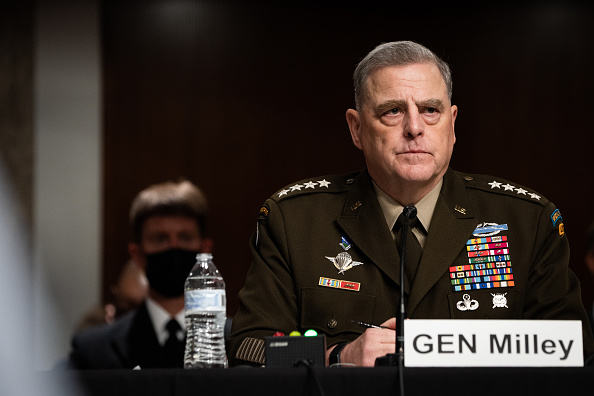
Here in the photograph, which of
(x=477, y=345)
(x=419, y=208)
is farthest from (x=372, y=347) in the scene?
(x=419, y=208)

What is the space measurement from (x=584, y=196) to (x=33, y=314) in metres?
3.34

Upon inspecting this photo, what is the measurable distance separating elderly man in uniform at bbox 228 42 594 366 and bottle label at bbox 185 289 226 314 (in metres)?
0.27

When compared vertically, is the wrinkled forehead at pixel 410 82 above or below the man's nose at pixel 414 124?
above

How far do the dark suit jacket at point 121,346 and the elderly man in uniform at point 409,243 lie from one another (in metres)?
1.17

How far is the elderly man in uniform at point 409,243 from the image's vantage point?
2309 millimetres

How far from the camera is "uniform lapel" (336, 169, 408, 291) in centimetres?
237

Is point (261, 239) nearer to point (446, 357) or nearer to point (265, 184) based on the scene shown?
point (446, 357)

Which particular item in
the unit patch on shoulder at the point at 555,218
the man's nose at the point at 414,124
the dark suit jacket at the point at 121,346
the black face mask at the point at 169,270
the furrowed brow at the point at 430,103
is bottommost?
the dark suit jacket at the point at 121,346

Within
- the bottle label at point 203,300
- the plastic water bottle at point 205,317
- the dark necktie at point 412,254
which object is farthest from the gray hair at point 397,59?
the bottle label at point 203,300

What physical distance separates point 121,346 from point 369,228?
1.50 meters

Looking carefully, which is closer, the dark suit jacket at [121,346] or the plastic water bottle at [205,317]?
the plastic water bottle at [205,317]

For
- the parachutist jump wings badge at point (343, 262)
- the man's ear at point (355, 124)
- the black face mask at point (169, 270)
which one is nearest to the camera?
the parachutist jump wings badge at point (343, 262)

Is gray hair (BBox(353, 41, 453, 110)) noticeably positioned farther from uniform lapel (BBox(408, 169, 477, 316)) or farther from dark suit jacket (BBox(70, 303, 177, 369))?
dark suit jacket (BBox(70, 303, 177, 369))

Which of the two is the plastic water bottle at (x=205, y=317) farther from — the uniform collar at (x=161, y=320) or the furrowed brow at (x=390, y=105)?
the uniform collar at (x=161, y=320)
